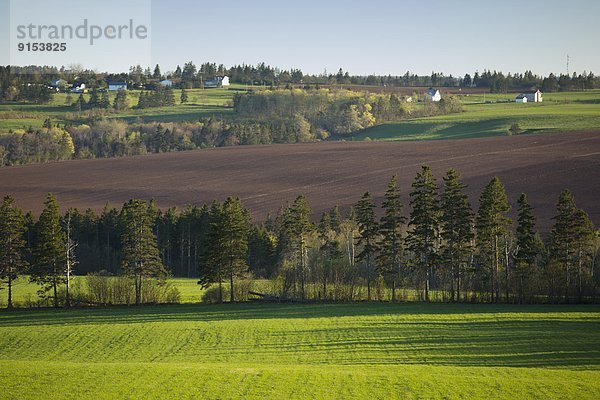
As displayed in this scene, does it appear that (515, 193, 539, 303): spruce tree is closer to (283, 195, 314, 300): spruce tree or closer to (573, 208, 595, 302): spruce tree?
(573, 208, 595, 302): spruce tree

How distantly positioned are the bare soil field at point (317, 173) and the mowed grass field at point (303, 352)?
36392mm

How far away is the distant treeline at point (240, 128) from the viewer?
142375 mm

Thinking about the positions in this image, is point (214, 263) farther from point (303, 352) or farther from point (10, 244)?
point (303, 352)

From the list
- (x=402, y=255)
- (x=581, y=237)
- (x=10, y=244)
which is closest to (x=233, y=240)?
(x=402, y=255)

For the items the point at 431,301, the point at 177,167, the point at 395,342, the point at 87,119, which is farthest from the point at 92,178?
the point at 395,342

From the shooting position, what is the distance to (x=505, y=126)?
144750mm

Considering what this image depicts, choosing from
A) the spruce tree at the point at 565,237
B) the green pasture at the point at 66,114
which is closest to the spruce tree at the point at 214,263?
the spruce tree at the point at 565,237

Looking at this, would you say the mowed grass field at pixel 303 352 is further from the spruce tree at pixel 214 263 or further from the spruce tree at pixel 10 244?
the spruce tree at pixel 10 244

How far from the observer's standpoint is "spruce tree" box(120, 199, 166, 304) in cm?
5588

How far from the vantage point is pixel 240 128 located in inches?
6284

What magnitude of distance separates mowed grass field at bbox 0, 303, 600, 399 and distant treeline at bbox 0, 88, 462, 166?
96849 mm

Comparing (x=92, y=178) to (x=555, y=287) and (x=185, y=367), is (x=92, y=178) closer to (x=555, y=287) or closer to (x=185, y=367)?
(x=555, y=287)

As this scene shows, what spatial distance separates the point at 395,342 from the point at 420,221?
20907 millimetres

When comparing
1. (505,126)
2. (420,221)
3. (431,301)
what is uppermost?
(505,126)
